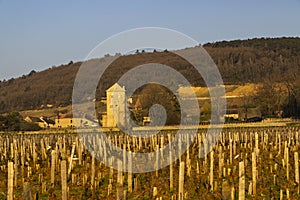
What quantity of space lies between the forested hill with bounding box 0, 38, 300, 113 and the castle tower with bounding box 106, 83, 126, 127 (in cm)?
3361

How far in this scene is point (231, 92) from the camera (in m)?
104

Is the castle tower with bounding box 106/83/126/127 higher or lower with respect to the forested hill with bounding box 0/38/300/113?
lower

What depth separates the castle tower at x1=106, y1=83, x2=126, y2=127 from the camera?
6542 cm

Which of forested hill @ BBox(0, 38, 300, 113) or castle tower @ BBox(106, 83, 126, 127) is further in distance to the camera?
forested hill @ BBox(0, 38, 300, 113)

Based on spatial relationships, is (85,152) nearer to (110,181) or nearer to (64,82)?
(110,181)

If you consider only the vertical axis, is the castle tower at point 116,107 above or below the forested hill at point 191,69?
below

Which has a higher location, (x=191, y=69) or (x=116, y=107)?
(x=191, y=69)

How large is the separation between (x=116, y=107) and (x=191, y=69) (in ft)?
183

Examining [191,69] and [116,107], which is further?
[191,69]

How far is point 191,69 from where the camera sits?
403 feet

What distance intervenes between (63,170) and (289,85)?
57.7m

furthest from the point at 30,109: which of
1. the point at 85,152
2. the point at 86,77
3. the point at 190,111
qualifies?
the point at 85,152

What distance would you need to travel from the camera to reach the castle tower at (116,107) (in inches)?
2576

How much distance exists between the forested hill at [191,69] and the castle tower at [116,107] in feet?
110
